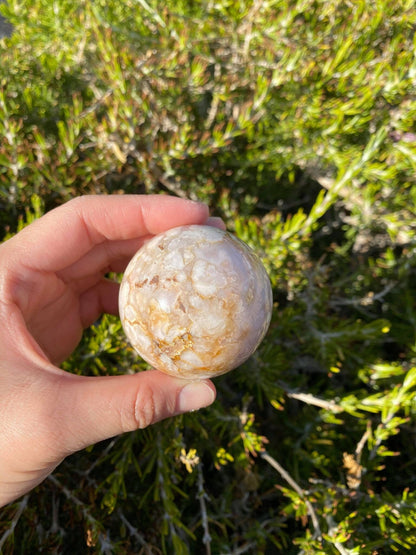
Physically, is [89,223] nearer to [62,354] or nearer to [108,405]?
[62,354]

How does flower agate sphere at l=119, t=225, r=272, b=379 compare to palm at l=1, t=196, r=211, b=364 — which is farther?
palm at l=1, t=196, r=211, b=364

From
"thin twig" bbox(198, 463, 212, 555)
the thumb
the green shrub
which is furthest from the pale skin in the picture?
"thin twig" bbox(198, 463, 212, 555)

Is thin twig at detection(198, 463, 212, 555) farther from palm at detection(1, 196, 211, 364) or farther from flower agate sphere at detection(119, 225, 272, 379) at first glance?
palm at detection(1, 196, 211, 364)

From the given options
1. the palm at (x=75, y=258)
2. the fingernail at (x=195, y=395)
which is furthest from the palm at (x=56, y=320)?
the fingernail at (x=195, y=395)

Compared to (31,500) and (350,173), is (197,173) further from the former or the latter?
(31,500)

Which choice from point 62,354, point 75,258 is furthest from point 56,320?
point 75,258

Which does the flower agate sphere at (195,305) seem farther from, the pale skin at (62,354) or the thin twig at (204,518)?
the thin twig at (204,518)
